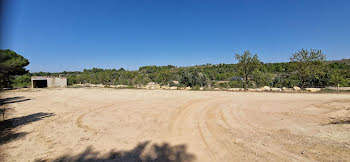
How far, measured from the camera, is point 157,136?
12.7 ft

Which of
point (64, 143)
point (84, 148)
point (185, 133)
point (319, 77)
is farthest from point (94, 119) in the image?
point (319, 77)

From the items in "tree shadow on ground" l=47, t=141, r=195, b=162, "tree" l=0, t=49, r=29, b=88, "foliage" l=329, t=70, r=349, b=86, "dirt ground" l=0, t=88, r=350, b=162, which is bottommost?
"tree shadow on ground" l=47, t=141, r=195, b=162

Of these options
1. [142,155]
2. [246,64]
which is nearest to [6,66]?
[142,155]

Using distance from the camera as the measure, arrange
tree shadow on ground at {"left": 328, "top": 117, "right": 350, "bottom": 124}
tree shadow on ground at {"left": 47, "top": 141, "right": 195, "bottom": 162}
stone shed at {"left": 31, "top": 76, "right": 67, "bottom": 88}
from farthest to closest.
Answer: stone shed at {"left": 31, "top": 76, "right": 67, "bottom": 88}
tree shadow on ground at {"left": 328, "top": 117, "right": 350, "bottom": 124}
tree shadow on ground at {"left": 47, "top": 141, "right": 195, "bottom": 162}

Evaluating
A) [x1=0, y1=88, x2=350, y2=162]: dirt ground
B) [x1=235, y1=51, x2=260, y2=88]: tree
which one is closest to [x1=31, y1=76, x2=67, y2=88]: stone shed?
[x1=0, y1=88, x2=350, y2=162]: dirt ground

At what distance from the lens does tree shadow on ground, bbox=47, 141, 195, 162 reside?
111 inches

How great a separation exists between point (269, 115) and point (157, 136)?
434 cm

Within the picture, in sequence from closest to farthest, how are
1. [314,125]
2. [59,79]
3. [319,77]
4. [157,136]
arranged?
[157,136]
[314,125]
[319,77]
[59,79]

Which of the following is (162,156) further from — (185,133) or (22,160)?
(22,160)

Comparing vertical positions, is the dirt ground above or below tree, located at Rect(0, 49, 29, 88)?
below

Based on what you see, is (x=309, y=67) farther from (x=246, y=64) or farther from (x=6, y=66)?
(x=6, y=66)

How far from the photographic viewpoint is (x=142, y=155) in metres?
2.97

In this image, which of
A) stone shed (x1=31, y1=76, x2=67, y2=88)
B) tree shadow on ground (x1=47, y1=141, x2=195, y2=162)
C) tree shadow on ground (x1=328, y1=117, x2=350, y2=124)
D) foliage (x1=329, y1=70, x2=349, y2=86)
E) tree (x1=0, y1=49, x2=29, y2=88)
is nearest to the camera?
tree (x1=0, y1=49, x2=29, y2=88)

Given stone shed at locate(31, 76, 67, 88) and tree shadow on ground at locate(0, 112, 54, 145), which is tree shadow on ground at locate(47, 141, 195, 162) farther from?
stone shed at locate(31, 76, 67, 88)
